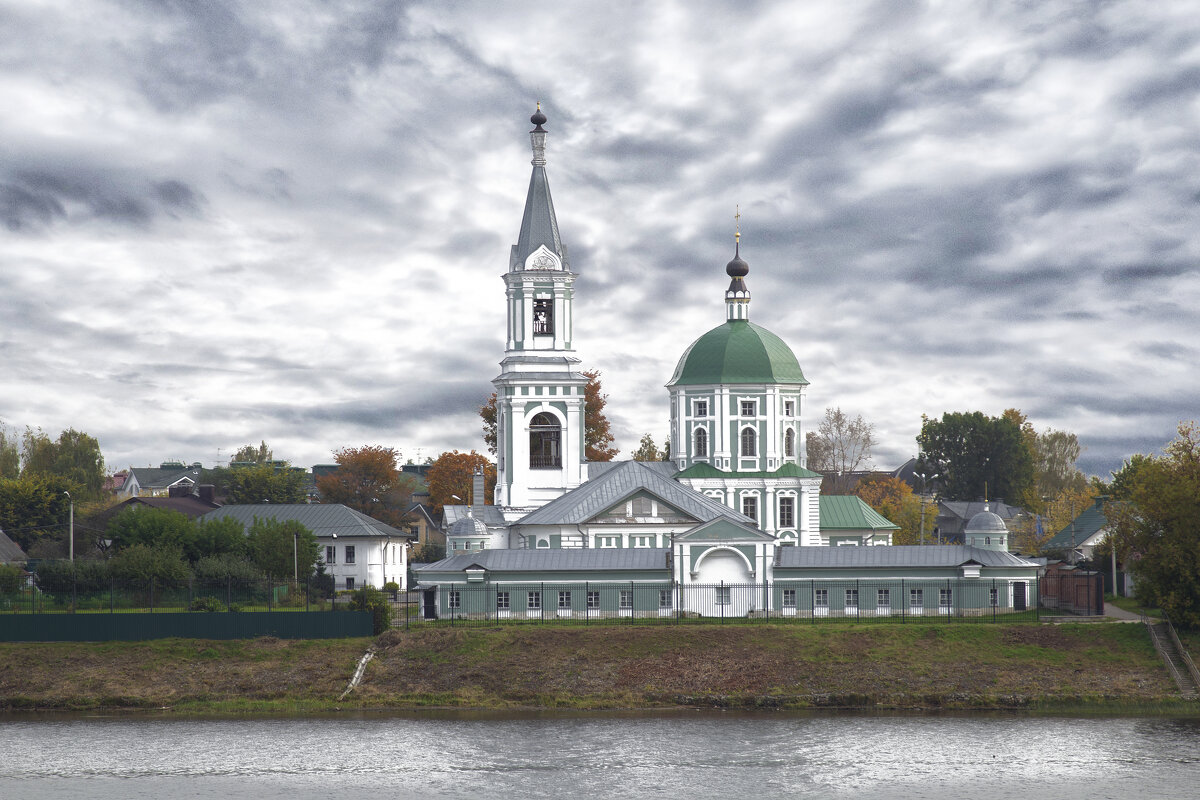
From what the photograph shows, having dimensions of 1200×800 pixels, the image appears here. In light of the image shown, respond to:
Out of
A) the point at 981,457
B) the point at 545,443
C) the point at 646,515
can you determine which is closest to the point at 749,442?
the point at 545,443

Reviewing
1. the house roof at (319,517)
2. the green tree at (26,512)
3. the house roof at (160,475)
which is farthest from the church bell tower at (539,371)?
the house roof at (160,475)

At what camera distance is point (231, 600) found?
55.2 metres

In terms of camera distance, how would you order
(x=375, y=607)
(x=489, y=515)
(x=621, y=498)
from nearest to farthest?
(x=375, y=607) → (x=621, y=498) → (x=489, y=515)

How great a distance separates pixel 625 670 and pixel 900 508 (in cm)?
6082

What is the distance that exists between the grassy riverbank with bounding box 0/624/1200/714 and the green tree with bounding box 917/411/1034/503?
6850 cm

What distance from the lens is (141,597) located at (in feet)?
175

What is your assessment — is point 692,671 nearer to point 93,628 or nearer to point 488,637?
point 488,637

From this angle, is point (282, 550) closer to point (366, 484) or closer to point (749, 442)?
point (749, 442)

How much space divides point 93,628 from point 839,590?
93.6ft

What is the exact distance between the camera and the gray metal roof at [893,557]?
58.3 metres

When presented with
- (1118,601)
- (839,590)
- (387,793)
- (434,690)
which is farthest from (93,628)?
(1118,601)

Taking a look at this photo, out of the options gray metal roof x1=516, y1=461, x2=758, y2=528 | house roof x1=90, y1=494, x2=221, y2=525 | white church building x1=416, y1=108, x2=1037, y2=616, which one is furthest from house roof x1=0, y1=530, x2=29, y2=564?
gray metal roof x1=516, y1=461, x2=758, y2=528

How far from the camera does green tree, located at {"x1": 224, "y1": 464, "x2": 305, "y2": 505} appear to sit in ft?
325

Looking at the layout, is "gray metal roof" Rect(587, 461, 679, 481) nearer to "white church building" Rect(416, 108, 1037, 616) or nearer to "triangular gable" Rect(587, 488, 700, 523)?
"white church building" Rect(416, 108, 1037, 616)
